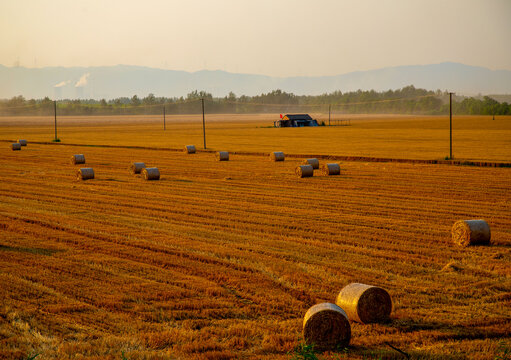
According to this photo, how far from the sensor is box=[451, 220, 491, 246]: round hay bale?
14.0 m

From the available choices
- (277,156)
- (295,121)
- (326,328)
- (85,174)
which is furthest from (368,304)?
(295,121)

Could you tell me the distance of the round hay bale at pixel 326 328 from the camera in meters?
8.33

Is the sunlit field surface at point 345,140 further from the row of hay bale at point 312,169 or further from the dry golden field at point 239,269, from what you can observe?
the dry golden field at point 239,269

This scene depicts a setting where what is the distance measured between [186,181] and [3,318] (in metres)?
17.7

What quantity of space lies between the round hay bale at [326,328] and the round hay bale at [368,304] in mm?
970

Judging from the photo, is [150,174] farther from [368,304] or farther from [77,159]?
[368,304]

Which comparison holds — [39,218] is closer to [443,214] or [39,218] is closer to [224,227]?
[224,227]

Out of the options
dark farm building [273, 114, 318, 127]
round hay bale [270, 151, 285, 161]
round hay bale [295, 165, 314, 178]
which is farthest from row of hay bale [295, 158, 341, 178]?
dark farm building [273, 114, 318, 127]

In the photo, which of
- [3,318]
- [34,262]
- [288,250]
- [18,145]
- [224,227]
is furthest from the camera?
[18,145]

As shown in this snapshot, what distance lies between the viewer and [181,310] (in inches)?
390

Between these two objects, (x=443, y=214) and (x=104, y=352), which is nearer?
(x=104, y=352)

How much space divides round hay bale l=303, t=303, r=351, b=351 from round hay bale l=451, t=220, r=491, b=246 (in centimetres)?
669

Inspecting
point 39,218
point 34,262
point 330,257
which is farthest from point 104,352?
point 39,218

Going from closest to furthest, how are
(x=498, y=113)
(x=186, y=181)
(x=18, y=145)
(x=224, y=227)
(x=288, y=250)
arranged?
(x=288, y=250), (x=224, y=227), (x=186, y=181), (x=18, y=145), (x=498, y=113)
